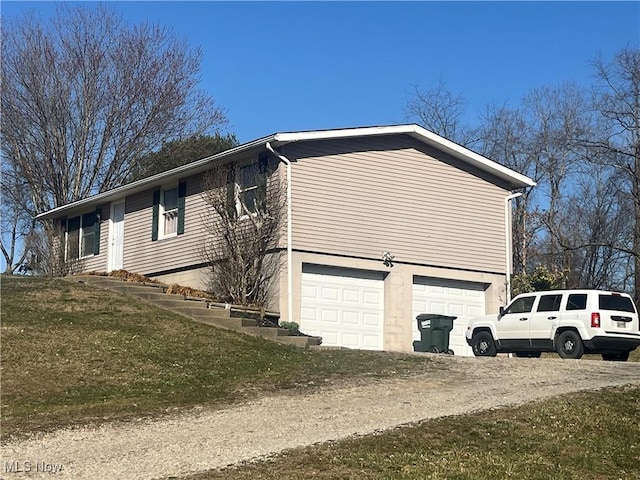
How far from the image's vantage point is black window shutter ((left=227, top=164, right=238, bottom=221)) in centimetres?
2062

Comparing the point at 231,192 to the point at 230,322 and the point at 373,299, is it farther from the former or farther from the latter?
the point at 373,299

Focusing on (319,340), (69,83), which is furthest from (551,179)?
(319,340)

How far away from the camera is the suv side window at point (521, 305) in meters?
19.1

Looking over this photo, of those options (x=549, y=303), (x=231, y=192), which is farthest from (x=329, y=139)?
(x=549, y=303)

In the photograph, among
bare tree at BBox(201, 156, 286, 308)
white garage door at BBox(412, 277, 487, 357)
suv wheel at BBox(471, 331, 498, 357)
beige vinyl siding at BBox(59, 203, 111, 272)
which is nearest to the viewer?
suv wheel at BBox(471, 331, 498, 357)

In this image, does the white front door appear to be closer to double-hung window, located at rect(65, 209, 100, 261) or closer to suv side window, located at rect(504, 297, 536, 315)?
double-hung window, located at rect(65, 209, 100, 261)

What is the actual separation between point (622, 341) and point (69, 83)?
2561cm

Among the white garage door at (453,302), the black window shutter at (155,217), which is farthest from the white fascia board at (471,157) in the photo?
the black window shutter at (155,217)

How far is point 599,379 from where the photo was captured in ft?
44.1

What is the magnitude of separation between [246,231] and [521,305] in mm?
6577

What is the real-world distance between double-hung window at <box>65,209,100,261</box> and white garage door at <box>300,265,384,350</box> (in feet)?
32.4

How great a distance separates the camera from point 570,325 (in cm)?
→ 1806

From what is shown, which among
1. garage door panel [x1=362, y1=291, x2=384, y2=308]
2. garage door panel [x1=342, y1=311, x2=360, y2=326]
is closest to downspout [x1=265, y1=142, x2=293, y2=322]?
garage door panel [x1=342, y1=311, x2=360, y2=326]

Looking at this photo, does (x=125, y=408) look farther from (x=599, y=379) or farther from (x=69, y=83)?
(x=69, y=83)
